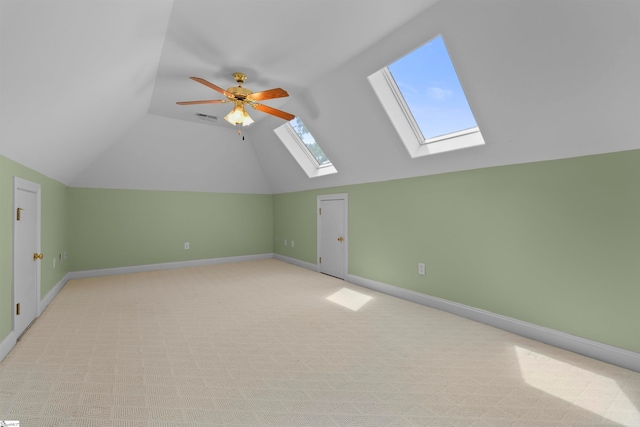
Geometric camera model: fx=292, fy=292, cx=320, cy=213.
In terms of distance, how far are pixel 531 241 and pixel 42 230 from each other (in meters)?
5.63

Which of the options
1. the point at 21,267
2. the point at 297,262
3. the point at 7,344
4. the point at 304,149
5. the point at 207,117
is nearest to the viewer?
the point at 7,344

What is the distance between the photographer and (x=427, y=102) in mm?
3441

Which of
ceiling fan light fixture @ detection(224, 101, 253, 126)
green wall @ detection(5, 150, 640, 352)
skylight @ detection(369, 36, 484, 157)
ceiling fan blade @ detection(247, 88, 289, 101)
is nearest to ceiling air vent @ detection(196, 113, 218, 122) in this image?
ceiling fan light fixture @ detection(224, 101, 253, 126)

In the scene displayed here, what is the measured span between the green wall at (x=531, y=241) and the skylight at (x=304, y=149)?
1.64 m

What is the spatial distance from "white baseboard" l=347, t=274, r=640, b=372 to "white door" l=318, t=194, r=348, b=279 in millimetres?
1406

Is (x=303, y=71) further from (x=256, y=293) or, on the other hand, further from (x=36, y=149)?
(x=256, y=293)

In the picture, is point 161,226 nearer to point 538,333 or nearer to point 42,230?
point 42,230

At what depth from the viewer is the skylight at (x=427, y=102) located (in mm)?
3109

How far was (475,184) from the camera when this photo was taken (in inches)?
131

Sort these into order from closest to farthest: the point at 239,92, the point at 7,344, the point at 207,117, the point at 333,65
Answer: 1. the point at 7,344
2. the point at 239,92
3. the point at 333,65
4. the point at 207,117

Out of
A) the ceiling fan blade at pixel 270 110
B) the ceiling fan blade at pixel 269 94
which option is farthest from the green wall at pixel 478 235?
the ceiling fan blade at pixel 269 94

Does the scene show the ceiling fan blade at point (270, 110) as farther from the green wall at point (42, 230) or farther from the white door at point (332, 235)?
Answer: the green wall at point (42, 230)

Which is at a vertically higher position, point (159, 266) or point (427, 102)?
point (427, 102)

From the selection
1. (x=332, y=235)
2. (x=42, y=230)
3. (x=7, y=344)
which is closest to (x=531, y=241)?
(x=332, y=235)
